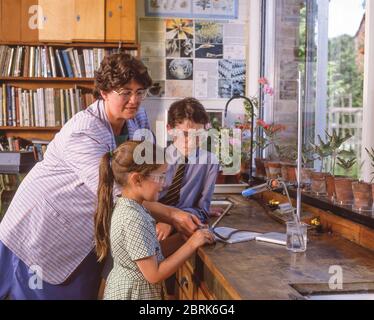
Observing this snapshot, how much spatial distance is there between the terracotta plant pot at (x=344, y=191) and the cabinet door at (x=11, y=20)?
2.70 m

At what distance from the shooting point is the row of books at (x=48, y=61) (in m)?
3.72

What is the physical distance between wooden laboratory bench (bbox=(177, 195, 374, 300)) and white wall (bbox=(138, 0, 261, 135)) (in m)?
2.00

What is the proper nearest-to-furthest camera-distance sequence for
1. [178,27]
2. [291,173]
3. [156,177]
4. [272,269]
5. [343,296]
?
[343,296]
[272,269]
[156,177]
[291,173]
[178,27]

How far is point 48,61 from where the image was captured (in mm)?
3723

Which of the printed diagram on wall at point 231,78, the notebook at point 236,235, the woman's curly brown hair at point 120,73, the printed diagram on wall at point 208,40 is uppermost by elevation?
the printed diagram on wall at point 208,40

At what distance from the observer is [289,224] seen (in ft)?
5.28

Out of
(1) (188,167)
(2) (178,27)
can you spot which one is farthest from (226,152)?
(2) (178,27)

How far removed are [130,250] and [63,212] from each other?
41 centimetres

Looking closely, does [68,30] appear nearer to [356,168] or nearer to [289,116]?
[289,116]

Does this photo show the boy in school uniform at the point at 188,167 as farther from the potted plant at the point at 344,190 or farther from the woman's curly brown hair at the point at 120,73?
the potted plant at the point at 344,190

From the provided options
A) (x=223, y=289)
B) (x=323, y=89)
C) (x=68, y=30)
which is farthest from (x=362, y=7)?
(x=68, y=30)

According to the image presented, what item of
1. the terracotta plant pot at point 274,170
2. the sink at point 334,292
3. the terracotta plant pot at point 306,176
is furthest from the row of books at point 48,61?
the sink at point 334,292

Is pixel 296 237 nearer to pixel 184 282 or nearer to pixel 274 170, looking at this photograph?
pixel 184 282

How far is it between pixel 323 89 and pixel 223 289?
6.17 feet
